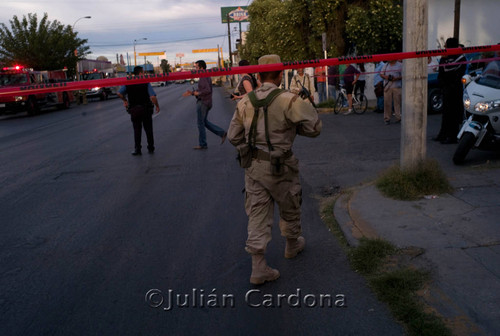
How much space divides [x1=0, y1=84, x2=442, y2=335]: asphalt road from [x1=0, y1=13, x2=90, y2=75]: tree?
3826 centimetres

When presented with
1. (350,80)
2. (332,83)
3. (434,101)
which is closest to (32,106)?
(332,83)

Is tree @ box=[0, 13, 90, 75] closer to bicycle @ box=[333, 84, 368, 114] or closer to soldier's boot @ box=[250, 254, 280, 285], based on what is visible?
bicycle @ box=[333, 84, 368, 114]

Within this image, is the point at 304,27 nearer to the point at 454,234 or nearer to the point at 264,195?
the point at 454,234

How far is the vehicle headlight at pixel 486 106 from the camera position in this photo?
740 cm

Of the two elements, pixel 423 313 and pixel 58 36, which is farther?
pixel 58 36

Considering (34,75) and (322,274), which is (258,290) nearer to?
(322,274)

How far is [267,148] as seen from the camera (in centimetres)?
404

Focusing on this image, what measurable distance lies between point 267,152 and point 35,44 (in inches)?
1764

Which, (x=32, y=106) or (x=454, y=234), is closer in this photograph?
(x=454, y=234)

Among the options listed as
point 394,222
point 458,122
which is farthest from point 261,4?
point 394,222

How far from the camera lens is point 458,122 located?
957 centimetres

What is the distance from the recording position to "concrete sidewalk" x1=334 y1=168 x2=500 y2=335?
3383 mm

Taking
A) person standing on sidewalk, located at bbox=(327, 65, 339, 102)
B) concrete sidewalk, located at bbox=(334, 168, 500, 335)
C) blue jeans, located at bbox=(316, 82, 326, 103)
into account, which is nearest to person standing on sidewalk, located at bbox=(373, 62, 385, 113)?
person standing on sidewalk, located at bbox=(327, 65, 339, 102)

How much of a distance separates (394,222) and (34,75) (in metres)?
28.5
